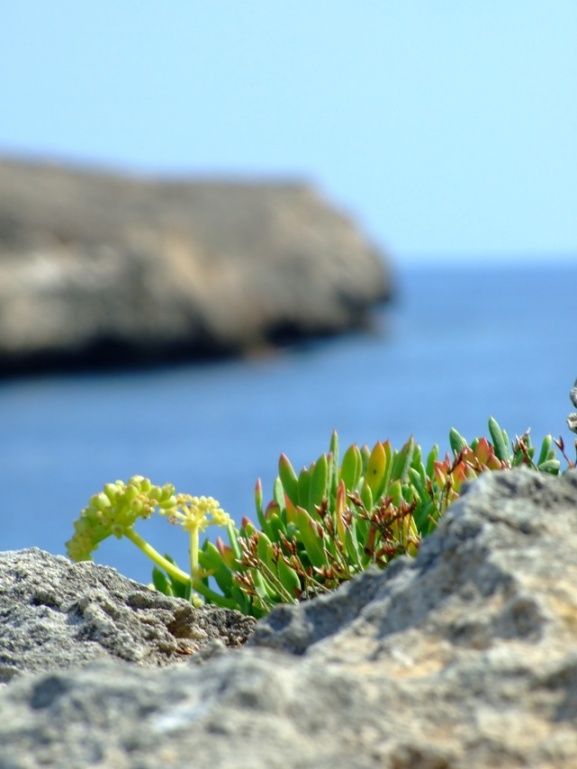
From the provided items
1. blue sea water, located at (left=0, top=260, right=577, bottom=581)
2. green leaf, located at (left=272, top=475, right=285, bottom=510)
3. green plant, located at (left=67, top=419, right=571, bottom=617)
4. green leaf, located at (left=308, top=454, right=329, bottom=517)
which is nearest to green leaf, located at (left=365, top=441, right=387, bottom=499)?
green plant, located at (left=67, top=419, right=571, bottom=617)

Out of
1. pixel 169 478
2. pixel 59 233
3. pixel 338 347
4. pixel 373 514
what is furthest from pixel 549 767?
pixel 338 347

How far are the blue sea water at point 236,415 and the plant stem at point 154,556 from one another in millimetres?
8001

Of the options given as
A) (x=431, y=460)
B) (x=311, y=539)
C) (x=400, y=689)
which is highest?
(x=431, y=460)

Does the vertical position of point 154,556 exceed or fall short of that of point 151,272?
it falls short

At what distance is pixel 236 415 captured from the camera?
107 ft

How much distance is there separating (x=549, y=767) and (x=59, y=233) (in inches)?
1700

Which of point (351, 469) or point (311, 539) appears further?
point (351, 469)

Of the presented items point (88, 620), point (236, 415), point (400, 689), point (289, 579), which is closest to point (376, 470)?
point (289, 579)

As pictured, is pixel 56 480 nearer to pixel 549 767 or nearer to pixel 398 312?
pixel 549 767

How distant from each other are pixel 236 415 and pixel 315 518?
2948 cm

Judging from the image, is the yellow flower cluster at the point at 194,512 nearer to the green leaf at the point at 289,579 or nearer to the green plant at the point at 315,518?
the green plant at the point at 315,518

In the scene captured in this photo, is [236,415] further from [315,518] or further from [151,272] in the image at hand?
[315,518]

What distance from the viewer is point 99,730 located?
1.52 m

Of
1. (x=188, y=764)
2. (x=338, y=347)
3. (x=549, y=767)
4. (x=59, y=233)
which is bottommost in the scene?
(x=549, y=767)
